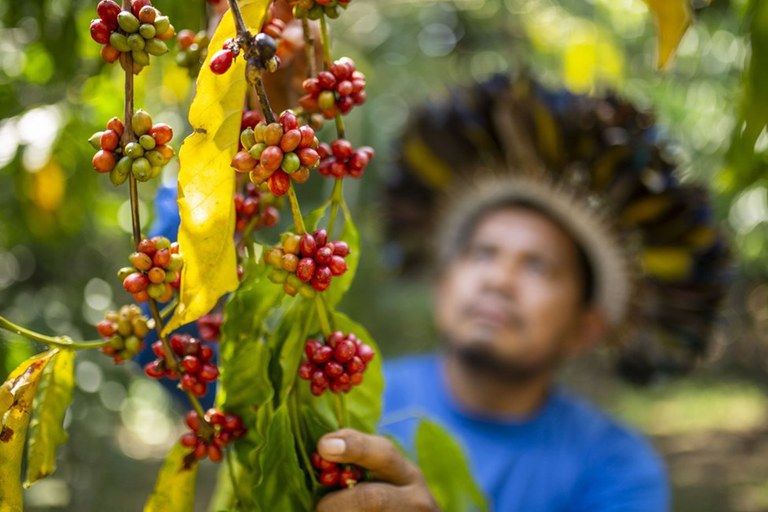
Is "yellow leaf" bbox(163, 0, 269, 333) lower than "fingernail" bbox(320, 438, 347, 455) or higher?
higher

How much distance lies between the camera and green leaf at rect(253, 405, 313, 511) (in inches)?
25.0

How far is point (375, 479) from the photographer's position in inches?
27.6

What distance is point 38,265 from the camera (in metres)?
2.36

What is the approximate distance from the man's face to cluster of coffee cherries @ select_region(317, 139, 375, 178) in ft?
4.63

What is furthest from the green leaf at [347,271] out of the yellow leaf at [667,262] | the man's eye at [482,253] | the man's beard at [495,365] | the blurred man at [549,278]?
the yellow leaf at [667,262]

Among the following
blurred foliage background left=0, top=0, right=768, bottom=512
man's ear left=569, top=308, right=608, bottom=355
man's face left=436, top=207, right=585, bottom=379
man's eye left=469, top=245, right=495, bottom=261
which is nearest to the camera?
blurred foliage background left=0, top=0, right=768, bottom=512

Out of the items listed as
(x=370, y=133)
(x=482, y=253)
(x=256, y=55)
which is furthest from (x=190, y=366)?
(x=370, y=133)

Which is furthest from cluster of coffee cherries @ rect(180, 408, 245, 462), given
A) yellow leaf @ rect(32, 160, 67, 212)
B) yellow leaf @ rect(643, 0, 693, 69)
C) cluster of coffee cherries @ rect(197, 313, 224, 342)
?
yellow leaf @ rect(32, 160, 67, 212)

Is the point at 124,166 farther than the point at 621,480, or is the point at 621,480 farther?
the point at 621,480

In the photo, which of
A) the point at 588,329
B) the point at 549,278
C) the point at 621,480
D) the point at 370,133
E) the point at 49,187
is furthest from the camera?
the point at 370,133

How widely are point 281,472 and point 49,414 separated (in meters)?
0.19

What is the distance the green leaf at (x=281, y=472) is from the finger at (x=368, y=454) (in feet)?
0.08

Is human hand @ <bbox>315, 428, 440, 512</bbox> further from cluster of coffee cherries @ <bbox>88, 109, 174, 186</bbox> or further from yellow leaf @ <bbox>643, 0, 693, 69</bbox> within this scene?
yellow leaf @ <bbox>643, 0, 693, 69</bbox>

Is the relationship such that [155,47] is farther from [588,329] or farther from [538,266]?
[588,329]
